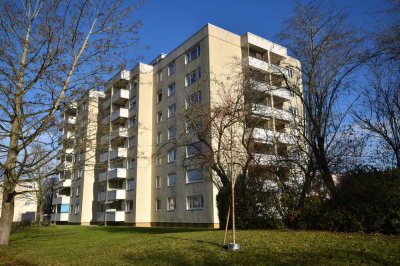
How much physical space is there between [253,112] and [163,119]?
893 inches

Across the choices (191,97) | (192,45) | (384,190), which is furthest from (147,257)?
(192,45)

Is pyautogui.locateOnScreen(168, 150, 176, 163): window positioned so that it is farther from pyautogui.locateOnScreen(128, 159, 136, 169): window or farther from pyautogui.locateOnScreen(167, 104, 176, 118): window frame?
pyautogui.locateOnScreen(128, 159, 136, 169): window

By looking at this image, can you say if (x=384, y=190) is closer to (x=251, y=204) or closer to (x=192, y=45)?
(x=251, y=204)

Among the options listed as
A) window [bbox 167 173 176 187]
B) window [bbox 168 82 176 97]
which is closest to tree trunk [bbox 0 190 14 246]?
window [bbox 167 173 176 187]

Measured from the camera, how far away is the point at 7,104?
15.1 metres

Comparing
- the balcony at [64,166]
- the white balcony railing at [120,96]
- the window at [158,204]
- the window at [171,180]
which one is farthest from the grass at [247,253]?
the white balcony railing at [120,96]

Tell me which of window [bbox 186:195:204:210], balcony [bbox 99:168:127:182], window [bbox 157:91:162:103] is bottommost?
window [bbox 186:195:204:210]

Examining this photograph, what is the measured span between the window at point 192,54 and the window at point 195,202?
14.0 m

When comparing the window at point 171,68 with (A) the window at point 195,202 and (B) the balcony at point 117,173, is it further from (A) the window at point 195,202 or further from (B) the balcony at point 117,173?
(A) the window at point 195,202

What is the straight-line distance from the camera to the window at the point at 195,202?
3356cm

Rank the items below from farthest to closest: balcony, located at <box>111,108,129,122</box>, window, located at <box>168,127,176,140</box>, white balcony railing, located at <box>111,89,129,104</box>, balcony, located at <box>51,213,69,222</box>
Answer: balcony, located at <box>51,213,69,222</box> → white balcony railing, located at <box>111,89,129,104</box> → balcony, located at <box>111,108,129,122</box> → window, located at <box>168,127,176,140</box>

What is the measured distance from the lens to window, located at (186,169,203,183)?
3431cm

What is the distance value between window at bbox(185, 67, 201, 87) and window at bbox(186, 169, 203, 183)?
9192 millimetres

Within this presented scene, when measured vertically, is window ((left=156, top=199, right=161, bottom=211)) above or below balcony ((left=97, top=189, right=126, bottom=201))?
below
